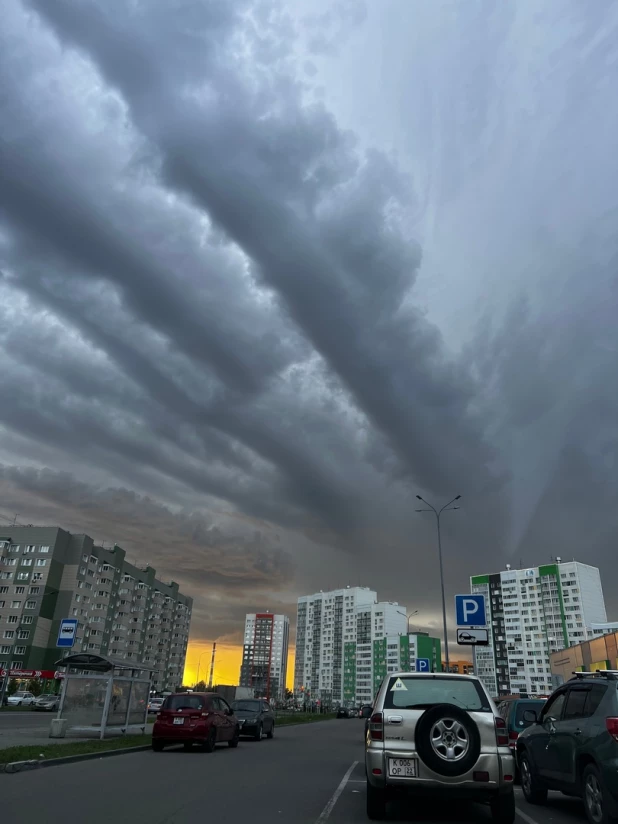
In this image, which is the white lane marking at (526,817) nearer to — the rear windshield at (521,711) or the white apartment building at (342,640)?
the rear windshield at (521,711)

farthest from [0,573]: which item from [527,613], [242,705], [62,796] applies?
[527,613]

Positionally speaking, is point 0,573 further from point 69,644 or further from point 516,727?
point 516,727

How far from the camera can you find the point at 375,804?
24.0 feet

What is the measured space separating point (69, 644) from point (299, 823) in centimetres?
2270

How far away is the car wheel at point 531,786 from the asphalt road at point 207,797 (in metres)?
0.24

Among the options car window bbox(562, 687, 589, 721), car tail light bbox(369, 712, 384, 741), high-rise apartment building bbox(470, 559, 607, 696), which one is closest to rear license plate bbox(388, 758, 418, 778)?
car tail light bbox(369, 712, 384, 741)

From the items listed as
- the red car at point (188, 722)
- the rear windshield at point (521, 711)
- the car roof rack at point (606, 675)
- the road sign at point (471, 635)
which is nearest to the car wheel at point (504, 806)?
the car roof rack at point (606, 675)

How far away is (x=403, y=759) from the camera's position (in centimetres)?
695

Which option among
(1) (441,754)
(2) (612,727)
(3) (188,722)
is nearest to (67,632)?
(3) (188,722)

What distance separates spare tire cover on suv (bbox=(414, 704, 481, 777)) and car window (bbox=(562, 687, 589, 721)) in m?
2.09

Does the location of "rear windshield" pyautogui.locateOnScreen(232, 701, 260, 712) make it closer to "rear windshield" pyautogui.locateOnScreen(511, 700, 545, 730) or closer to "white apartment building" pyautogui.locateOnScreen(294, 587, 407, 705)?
"rear windshield" pyautogui.locateOnScreen(511, 700, 545, 730)

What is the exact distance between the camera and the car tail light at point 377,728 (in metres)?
7.21

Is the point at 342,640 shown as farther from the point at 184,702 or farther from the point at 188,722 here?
the point at 188,722

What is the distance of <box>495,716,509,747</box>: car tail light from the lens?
7.06m
